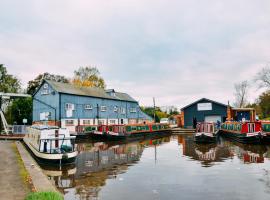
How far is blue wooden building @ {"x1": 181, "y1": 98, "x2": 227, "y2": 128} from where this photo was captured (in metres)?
52.6

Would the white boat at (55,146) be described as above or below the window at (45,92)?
below

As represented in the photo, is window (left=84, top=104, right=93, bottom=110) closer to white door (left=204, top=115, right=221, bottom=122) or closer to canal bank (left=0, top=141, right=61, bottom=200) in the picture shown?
white door (left=204, top=115, right=221, bottom=122)

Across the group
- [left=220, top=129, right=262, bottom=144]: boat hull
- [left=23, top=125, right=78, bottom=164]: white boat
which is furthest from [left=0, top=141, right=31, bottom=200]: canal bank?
[left=220, top=129, right=262, bottom=144]: boat hull

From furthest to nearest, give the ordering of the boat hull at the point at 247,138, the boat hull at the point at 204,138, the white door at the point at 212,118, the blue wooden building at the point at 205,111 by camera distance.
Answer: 1. the white door at the point at 212,118
2. the blue wooden building at the point at 205,111
3. the boat hull at the point at 204,138
4. the boat hull at the point at 247,138

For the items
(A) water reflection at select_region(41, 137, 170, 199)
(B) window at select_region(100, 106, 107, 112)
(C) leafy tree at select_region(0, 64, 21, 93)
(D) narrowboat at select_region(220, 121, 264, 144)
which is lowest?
(A) water reflection at select_region(41, 137, 170, 199)

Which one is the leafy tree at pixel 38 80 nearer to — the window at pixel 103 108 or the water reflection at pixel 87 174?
the window at pixel 103 108

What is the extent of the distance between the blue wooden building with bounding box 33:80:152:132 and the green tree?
4527 mm

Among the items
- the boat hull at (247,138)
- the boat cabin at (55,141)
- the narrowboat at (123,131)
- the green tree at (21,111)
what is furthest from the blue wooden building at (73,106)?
the boat hull at (247,138)

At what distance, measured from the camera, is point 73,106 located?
151 ft

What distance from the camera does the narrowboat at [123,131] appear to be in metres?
39.3

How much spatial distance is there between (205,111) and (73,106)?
24811 millimetres

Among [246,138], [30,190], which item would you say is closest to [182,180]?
[30,190]

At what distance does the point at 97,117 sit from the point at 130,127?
351 inches

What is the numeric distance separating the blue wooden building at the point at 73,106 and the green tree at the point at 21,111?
453 centimetres
